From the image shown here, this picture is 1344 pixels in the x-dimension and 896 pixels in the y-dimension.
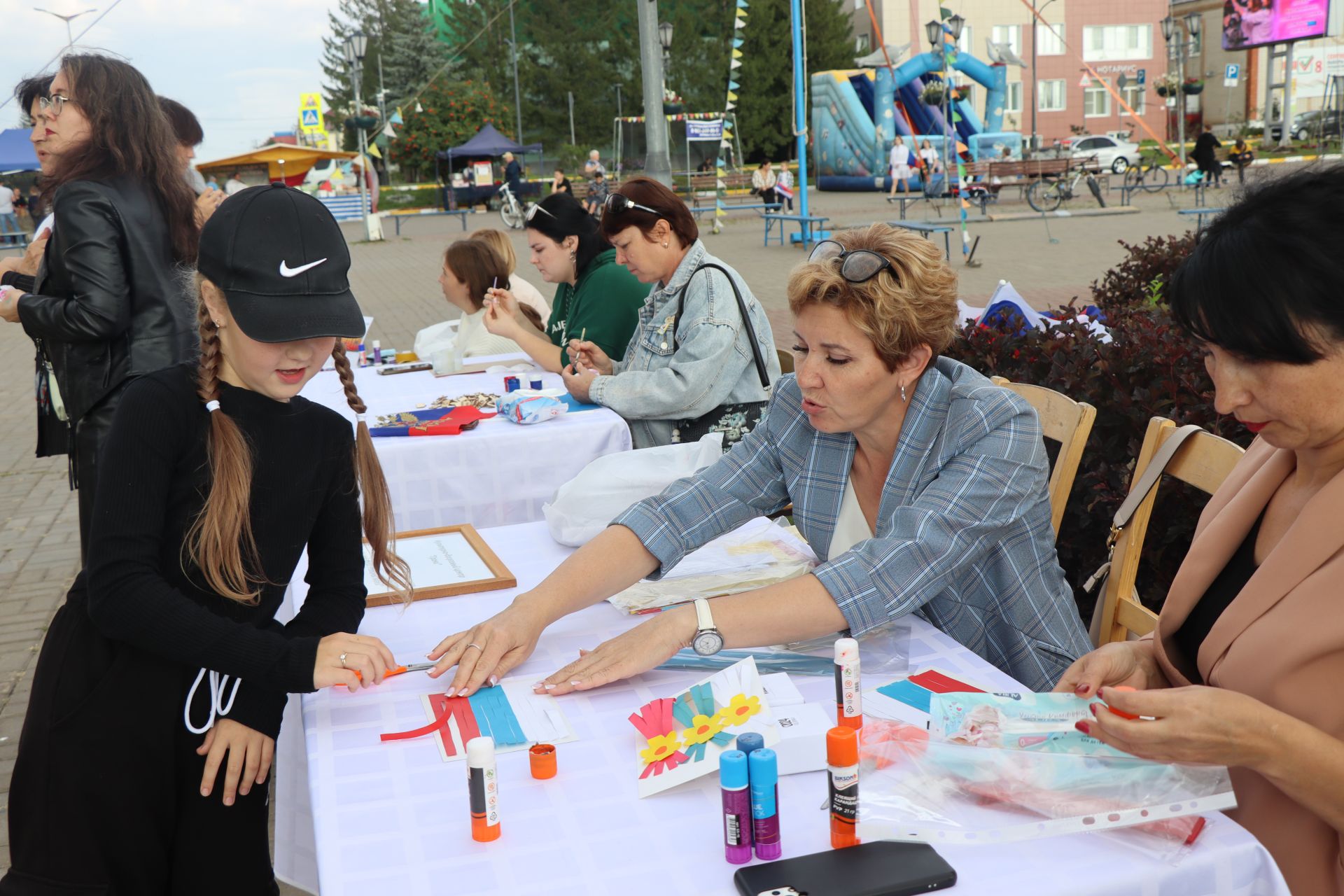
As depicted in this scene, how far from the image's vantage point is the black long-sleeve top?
166cm

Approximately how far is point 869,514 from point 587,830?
1086 mm

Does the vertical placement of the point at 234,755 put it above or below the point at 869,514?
below

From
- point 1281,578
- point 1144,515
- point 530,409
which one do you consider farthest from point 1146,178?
point 1281,578

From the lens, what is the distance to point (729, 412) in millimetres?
3957

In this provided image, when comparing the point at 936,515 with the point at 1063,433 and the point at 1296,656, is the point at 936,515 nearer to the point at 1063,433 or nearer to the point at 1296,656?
the point at 1296,656

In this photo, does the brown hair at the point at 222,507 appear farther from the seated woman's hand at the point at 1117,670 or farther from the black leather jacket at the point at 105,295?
the black leather jacket at the point at 105,295

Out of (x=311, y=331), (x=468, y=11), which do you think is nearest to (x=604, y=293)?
(x=311, y=331)

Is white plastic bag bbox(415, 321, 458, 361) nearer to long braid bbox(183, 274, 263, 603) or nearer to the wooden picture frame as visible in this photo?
the wooden picture frame

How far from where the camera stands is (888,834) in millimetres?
1286

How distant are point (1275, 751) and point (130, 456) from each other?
1631 mm

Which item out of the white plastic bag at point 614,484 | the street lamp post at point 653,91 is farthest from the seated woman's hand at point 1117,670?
the street lamp post at point 653,91

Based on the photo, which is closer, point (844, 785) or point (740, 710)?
point (844, 785)

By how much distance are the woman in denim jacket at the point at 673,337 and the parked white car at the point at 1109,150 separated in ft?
105

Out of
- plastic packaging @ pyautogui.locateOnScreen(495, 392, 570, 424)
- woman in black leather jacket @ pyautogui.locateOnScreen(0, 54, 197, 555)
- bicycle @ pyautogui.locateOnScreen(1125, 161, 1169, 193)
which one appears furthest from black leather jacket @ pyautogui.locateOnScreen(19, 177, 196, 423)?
bicycle @ pyautogui.locateOnScreen(1125, 161, 1169, 193)
